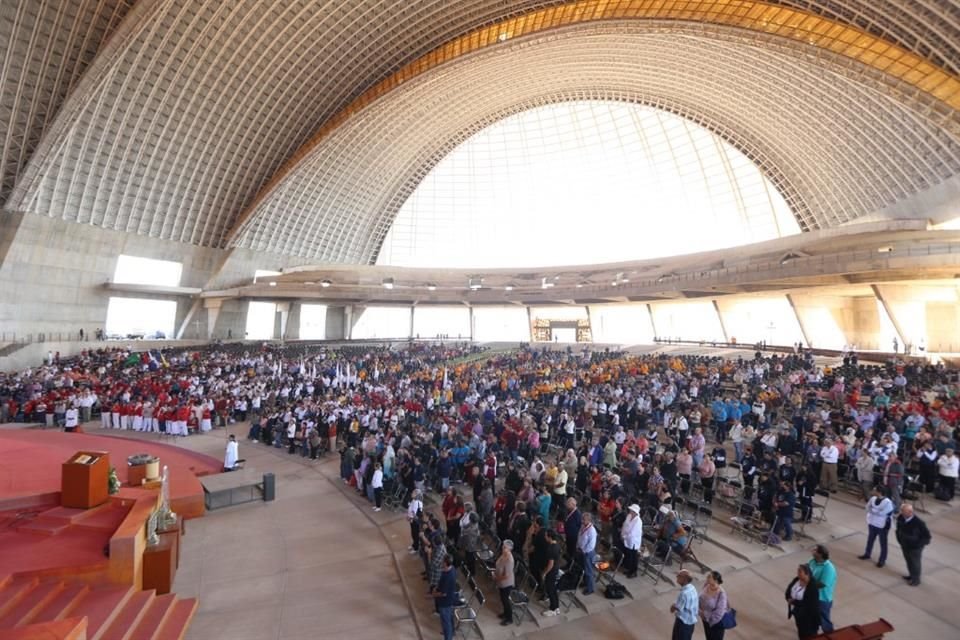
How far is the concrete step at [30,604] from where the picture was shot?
5.90 meters

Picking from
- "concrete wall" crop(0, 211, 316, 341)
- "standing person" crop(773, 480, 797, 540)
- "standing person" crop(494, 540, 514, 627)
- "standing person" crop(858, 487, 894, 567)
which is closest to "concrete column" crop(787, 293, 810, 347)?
"standing person" crop(773, 480, 797, 540)

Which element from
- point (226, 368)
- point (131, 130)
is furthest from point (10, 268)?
point (226, 368)

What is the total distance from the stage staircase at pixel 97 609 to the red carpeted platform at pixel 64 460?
11.7 ft

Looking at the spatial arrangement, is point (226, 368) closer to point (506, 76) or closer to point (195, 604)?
point (195, 604)

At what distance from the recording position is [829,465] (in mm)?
10688

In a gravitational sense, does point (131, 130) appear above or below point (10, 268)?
above

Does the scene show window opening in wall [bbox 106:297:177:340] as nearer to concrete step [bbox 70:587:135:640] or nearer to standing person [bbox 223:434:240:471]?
standing person [bbox 223:434:240:471]

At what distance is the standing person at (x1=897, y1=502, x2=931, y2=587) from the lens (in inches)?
270

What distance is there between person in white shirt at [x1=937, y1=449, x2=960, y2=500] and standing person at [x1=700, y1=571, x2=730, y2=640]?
779 cm

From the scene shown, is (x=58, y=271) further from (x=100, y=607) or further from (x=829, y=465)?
(x=829, y=465)

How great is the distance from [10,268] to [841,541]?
47474 mm

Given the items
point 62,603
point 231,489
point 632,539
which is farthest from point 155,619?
point 632,539

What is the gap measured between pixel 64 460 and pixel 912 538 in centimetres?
1719

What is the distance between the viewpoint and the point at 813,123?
129 ft
